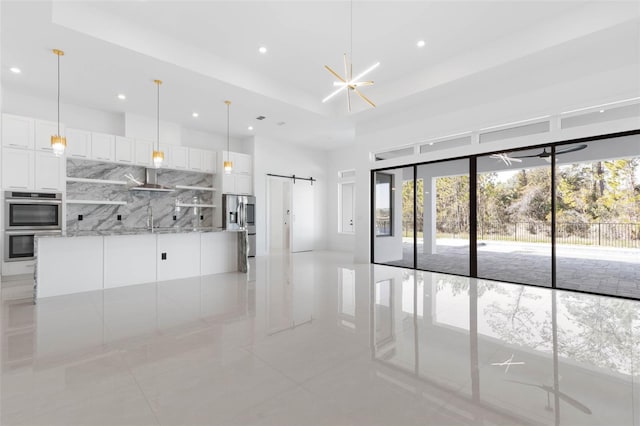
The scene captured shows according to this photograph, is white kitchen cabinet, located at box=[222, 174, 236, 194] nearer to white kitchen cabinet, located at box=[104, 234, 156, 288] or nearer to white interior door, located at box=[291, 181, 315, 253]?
white interior door, located at box=[291, 181, 315, 253]

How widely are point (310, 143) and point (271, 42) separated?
16.3 ft

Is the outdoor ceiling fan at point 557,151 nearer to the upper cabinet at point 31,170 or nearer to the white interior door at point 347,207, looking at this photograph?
the white interior door at point 347,207

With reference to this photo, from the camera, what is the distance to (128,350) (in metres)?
2.58

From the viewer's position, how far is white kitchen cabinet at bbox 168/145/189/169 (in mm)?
7414

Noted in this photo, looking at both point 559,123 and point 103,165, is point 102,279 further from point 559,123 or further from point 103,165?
point 559,123

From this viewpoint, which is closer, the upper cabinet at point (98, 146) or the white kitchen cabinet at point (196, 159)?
the upper cabinet at point (98, 146)

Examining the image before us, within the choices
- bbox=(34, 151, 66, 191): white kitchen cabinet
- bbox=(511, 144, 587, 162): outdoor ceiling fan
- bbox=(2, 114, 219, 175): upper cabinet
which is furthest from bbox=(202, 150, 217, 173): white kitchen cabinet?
bbox=(511, 144, 587, 162): outdoor ceiling fan

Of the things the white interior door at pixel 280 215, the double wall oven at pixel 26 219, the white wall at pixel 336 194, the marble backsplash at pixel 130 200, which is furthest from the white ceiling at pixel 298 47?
the white interior door at pixel 280 215

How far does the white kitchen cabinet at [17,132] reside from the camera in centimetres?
545

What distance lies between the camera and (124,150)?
6723 millimetres

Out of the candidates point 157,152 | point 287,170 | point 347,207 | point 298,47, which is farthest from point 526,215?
point 157,152

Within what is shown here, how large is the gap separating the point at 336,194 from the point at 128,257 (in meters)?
6.65

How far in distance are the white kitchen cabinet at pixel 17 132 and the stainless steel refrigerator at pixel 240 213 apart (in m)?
3.83

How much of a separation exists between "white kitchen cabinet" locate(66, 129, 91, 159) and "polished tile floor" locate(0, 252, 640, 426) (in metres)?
2.98
